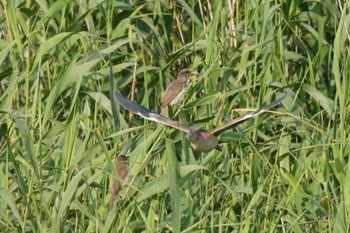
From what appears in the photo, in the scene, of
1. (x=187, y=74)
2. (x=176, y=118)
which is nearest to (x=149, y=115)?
(x=176, y=118)

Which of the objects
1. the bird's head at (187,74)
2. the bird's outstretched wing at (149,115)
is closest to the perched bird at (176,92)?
the bird's head at (187,74)

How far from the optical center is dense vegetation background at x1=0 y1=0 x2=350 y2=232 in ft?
14.4

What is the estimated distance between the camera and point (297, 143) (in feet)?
17.4

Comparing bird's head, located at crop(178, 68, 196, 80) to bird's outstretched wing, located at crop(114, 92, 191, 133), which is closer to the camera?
bird's outstretched wing, located at crop(114, 92, 191, 133)

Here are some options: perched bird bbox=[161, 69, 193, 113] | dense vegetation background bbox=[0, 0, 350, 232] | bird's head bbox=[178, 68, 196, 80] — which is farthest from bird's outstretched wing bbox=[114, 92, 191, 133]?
bird's head bbox=[178, 68, 196, 80]

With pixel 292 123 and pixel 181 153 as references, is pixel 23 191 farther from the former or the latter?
pixel 292 123

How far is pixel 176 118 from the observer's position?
5180mm

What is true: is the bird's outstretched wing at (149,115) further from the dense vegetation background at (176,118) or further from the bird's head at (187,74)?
the bird's head at (187,74)

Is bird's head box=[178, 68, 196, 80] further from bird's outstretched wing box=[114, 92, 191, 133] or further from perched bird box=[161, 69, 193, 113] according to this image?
bird's outstretched wing box=[114, 92, 191, 133]

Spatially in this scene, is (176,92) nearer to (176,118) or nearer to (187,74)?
(176,118)

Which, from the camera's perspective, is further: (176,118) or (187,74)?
(187,74)

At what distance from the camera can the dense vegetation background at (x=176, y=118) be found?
438cm

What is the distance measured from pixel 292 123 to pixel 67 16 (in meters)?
1.30

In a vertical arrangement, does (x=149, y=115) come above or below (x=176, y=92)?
above
